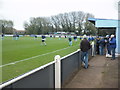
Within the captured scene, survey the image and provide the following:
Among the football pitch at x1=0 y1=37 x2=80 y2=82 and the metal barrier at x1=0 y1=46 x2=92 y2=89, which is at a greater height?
the metal barrier at x1=0 y1=46 x2=92 y2=89

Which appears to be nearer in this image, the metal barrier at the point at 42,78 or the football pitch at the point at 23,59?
the metal barrier at the point at 42,78

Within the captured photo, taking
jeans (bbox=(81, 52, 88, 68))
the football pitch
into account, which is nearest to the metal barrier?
jeans (bbox=(81, 52, 88, 68))

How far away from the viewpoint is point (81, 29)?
88.5 m

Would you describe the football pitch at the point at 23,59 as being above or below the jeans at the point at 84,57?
below

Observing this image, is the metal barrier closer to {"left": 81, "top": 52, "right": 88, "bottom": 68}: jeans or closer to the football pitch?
{"left": 81, "top": 52, "right": 88, "bottom": 68}: jeans

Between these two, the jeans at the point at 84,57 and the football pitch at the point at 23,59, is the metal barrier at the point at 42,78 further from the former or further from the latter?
the football pitch at the point at 23,59

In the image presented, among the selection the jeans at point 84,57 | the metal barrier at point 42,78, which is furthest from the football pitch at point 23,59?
the metal barrier at point 42,78

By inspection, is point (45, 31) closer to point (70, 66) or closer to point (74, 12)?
point (74, 12)

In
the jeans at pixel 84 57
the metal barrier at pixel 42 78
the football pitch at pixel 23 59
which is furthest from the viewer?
the jeans at pixel 84 57

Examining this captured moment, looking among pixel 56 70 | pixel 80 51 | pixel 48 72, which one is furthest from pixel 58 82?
pixel 80 51

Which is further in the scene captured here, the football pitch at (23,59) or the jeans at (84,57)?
the jeans at (84,57)

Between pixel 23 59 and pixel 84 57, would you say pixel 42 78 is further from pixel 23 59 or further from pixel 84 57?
pixel 23 59

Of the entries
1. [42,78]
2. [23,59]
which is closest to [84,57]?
[23,59]

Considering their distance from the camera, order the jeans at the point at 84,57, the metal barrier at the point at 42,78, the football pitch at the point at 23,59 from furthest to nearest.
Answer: the jeans at the point at 84,57 < the football pitch at the point at 23,59 < the metal barrier at the point at 42,78
